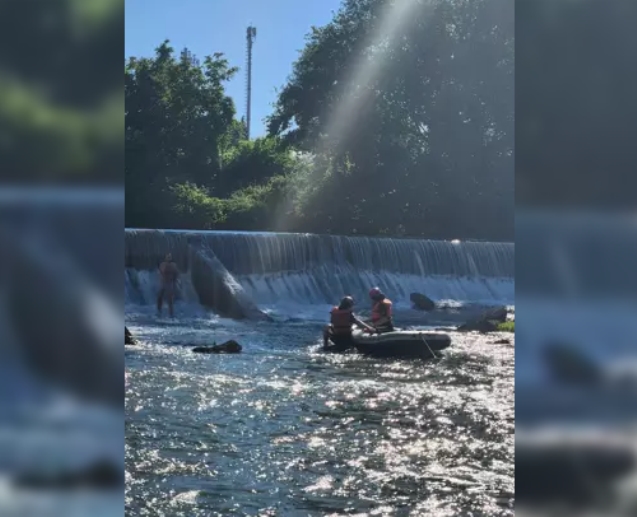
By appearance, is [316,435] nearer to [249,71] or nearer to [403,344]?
[403,344]

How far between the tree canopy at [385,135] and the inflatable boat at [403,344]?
22.1 metres

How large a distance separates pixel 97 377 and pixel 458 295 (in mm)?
24793

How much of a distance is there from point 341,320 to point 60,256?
1264 centimetres

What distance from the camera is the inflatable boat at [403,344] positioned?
532 inches

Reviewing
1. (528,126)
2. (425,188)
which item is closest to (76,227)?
(528,126)

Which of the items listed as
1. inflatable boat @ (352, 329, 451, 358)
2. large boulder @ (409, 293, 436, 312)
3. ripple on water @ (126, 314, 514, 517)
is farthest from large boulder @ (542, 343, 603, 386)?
large boulder @ (409, 293, 436, 312)

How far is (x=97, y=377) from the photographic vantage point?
1.52m

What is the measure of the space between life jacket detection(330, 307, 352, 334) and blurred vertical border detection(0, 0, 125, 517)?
12.4 meters

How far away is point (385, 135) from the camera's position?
117ft

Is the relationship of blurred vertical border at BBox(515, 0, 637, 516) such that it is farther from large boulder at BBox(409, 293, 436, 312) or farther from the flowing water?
large boulder at BBox(409, 293, 436, 312)

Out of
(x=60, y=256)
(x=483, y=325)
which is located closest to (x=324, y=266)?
(x=483, y=325)

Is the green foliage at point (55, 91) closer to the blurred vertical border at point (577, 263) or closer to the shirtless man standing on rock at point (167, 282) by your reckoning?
the blurred vertical border at point (577, 263)

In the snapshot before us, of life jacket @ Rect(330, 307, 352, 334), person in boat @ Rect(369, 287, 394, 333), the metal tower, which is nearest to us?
life jacket @ Rect(330, 307, 352, 334)

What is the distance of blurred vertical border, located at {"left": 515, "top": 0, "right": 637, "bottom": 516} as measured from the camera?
4.83ft
